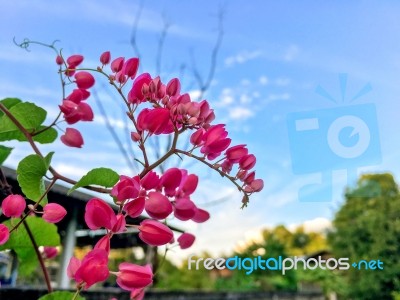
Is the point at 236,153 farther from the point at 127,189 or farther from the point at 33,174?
the point at 33,174

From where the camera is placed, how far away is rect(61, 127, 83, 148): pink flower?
67 centimetres

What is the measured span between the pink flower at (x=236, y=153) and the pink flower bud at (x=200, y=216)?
8 cm

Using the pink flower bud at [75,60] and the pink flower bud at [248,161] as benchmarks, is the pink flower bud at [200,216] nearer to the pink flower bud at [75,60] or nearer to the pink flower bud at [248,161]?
the pink flower bud at [248,161]

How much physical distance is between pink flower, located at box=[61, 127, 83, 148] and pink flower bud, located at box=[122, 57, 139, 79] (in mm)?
102

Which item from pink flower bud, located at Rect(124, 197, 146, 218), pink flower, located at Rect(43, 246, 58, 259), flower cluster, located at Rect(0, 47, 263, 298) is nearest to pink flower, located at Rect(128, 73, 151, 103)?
flower cluster, located at Rect(0, 47, 263, 298)

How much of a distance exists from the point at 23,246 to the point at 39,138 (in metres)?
0.19

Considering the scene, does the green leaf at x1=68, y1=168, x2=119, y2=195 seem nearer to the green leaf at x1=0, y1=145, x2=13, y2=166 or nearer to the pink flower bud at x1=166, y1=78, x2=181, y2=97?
the pink flower bud at x1=166, y1=78, x2=181, y2=97

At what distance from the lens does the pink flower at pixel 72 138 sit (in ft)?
2.19

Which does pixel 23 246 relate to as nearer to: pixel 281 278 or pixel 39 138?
pixel 39 138

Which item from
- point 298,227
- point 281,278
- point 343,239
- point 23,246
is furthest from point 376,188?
point 23,246

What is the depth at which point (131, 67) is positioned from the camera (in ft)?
2.10

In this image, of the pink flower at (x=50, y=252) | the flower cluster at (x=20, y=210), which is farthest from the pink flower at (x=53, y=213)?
the pink flower at (x=50, y=252)

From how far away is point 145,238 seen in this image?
0.50m

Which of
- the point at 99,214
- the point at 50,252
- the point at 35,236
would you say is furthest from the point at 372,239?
the point at 99,214
